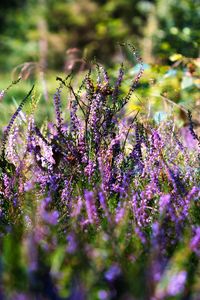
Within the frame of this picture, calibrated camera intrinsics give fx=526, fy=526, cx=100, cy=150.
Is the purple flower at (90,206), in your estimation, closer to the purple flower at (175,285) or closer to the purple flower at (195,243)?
the purple flower at (195,243)

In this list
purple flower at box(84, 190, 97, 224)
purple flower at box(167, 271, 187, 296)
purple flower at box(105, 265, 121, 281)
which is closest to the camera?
purple flower at box(167, 271, 187, 296)

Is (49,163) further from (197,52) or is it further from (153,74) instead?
(197,52)

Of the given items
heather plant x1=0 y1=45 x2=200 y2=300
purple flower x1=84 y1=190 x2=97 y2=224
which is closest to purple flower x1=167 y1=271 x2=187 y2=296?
heather plant x1=0 y1=45 x2=200 y2=300

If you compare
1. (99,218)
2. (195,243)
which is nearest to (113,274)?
(195,243)

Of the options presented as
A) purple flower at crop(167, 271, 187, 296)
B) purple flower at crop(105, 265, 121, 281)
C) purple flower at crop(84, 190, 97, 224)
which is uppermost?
purple flower at crop(84, 190, 97, 224)

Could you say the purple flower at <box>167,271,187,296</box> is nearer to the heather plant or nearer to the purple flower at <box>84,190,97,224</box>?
the heather plant

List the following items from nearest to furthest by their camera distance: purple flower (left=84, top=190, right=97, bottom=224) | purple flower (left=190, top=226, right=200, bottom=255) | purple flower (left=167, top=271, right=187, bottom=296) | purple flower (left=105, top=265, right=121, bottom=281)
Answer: purple flower (left=167, top=271, right=187, bottom=296), purple flower (left=105, top=265, right=121, bottom=281), purple flower (left=190, top=226, right=200, bottom=255), purple flower (left=84, top=190, right=97, bottom=224)

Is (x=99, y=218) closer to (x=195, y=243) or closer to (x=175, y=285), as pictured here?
(x=195, y=243)

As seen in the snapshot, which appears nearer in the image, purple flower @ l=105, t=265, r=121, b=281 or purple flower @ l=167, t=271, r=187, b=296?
purple flower @ l=167, t=271, r=187, b=296
